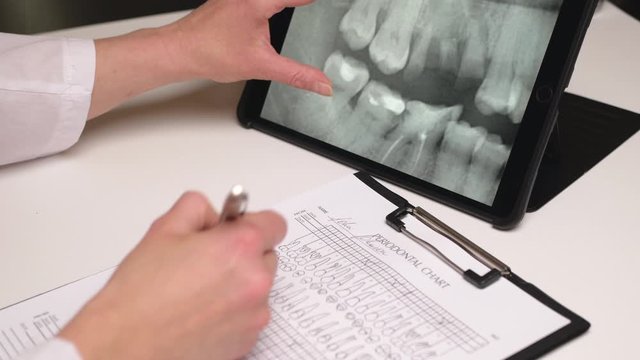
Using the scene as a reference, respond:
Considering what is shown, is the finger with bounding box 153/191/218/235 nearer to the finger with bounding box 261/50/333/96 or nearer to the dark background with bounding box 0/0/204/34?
the finger with bounding box 261/50/333/96

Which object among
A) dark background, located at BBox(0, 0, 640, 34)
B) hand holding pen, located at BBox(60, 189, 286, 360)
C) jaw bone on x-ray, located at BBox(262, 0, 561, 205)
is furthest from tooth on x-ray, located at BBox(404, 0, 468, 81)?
dark background, located at BBox(0, 0, 640, 34)

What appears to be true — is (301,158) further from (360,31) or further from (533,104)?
(533,104)

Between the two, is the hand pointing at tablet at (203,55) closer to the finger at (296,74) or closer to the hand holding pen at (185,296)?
the finger at (296,74)

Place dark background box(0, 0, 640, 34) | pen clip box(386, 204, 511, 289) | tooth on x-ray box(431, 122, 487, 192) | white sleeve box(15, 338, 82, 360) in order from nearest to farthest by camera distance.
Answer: white sleeve box(15, 338, 82, 360), pen clip box(386, 204, 511, 289), tooth on x-ray box(431, 122, 487, 192), dark background box(0, 0, 640, 34)

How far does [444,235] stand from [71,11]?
108 centimetres

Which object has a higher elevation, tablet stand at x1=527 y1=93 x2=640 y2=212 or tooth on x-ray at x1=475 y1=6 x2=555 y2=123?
tooth on x-ray at x1=475 y1=6 x2=555 y2=123

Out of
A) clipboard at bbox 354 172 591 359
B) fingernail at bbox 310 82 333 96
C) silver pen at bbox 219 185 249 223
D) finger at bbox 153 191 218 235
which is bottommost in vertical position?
clipboard at bbox 354 172 591 359

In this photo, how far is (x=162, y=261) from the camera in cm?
56

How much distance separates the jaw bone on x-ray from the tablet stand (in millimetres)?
96

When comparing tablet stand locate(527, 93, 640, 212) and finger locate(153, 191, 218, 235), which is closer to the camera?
finger locate(153, 191, 218, 235)

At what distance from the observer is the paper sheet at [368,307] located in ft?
1.99

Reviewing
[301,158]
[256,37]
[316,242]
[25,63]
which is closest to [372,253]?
[316,242]

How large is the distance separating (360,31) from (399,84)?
83mm

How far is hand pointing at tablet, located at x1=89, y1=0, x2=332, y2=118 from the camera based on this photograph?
2.79ft
